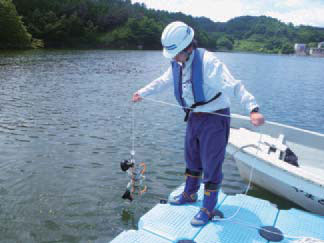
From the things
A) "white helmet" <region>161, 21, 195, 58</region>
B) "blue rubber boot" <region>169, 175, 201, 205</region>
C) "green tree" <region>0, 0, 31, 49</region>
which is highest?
"green tree" <region>0, 0, 31, 49</region>

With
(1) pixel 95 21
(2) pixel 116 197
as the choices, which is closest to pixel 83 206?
(2) pixel 116 197

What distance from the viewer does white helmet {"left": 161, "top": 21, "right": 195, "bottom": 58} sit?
3562 mm

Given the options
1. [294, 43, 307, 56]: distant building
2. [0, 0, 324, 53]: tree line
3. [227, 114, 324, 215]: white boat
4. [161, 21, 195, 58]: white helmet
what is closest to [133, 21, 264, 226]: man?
[161, 21, 195, 58]: white helmet

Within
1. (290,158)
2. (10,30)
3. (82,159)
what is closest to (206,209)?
(290,158)

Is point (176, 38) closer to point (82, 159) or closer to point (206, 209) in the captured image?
point (206, 209)

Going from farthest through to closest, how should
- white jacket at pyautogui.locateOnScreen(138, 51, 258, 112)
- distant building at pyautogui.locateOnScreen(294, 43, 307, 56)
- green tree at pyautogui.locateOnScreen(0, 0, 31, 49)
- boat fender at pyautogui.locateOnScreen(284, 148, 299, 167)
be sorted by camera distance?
distant building at pyautogui.locateOnScreen(294, 43, 307, 56) → green tree at pyautogui.locateOnScreen(0, 0, 31, 49) → boat fender at pyautogui.locateOnScreen(284, 148, 299, 167) → white jacket at pyautogui.locateOnScreen(138, 51, 258, 112)

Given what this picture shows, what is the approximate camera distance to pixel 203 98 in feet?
12.3

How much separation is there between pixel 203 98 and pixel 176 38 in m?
0.75

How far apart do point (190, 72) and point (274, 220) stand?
2.35 metres

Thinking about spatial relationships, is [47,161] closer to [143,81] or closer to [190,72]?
[190,72]

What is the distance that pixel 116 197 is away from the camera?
626cm

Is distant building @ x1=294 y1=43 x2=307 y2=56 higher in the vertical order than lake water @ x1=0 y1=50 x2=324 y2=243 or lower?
higher

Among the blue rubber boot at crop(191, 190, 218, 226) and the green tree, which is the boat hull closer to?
the blue rubber boot at crop(191, 190, 218, 226)

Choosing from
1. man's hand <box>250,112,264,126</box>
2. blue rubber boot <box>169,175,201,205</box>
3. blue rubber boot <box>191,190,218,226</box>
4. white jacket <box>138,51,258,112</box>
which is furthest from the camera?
blue rubber boot <box>169,175,201,205</box>
